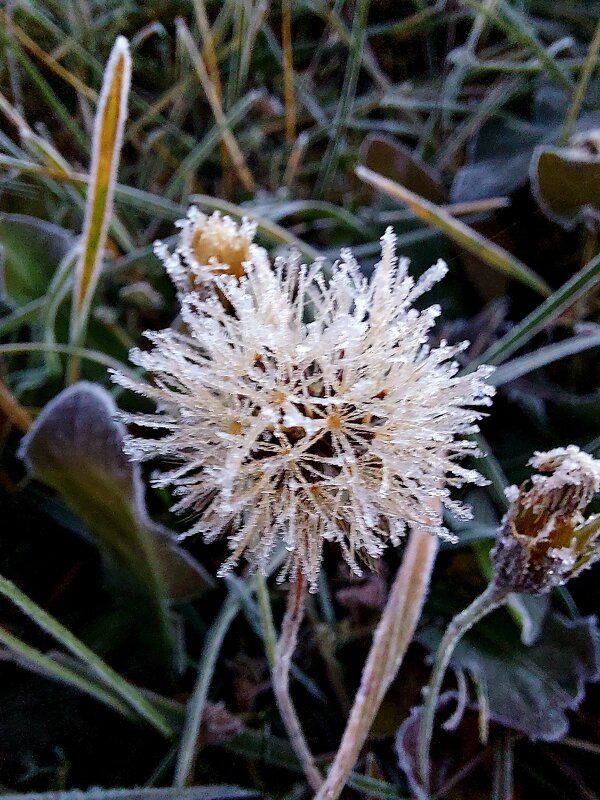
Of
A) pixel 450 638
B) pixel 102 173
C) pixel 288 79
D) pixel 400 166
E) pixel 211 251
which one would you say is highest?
pixel 288 79

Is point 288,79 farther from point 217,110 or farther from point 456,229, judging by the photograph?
point 456,229

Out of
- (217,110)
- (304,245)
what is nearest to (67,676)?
(304,245)

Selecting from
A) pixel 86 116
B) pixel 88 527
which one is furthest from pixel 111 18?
pixel 88 527

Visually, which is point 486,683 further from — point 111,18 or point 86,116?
point 111,18

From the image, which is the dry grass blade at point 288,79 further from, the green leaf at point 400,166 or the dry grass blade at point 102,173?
the dry grass blade at point 102,173

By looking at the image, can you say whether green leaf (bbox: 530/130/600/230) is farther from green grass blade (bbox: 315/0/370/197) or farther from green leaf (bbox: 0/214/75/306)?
green leaf (bbox: 0/214/75/306)

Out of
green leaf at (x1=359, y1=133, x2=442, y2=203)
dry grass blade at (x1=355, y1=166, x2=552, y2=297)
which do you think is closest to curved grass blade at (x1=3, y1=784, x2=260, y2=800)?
dry grass blade at (x1=355, y1=166, x2=552, y2=297)
